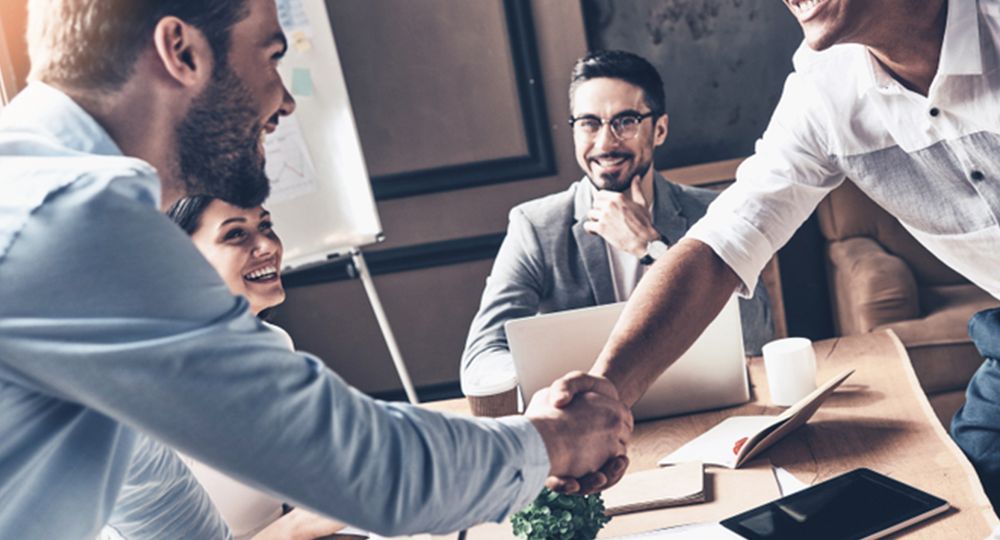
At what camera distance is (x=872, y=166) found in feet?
5.58

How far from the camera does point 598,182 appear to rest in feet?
8.79

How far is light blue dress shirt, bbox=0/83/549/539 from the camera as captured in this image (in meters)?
0.83

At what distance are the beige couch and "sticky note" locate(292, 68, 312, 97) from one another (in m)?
1.83

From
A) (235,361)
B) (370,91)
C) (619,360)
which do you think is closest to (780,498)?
(619,360)

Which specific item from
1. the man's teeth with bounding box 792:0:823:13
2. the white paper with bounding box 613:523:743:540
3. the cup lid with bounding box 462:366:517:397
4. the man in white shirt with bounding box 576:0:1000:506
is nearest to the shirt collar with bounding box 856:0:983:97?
the man in white shirt with bounding box 576:0:1000:506

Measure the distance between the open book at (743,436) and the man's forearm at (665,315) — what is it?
0.13m

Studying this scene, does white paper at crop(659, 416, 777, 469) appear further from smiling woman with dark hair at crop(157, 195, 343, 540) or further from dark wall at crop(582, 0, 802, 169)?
dark wall at crop(582, 0, 802, 169)

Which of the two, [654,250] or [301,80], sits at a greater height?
[301,80]

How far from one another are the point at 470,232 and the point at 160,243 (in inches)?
117

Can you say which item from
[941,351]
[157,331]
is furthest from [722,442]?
[941,351]

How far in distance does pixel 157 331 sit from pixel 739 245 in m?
1.08

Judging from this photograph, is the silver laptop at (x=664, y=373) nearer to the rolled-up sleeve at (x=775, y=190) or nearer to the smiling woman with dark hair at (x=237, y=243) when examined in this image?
the rolled-up sleeve at (x=775, y=190)

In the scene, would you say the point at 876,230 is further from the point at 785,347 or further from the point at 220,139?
the point at 220,139

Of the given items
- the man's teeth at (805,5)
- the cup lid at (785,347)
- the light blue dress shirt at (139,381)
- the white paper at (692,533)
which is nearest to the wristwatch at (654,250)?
the cup lid at (785,347)
